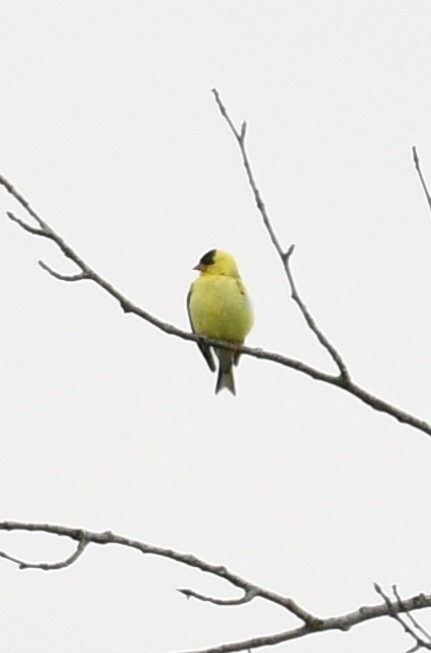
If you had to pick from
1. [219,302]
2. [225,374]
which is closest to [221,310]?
[219,302]

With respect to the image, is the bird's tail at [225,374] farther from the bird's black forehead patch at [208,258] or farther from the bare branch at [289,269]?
the bare branch at [289,269]

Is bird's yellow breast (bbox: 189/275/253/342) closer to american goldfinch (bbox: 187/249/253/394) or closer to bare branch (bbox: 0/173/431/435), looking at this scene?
american goldfinch (bbox: 187/249/253/394)

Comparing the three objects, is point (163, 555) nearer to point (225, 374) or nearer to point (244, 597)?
point (244, 597)

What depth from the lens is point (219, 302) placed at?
9406 mm

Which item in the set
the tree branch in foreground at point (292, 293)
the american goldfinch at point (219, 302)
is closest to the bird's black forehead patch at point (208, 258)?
the american goldfinch at point (219, 302)

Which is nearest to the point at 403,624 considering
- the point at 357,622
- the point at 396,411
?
the point at 357,622

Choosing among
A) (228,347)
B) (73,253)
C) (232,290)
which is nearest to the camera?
(73,253)

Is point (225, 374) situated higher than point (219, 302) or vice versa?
point (219, 302)

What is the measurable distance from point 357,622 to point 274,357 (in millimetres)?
796

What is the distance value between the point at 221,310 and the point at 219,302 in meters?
0.07

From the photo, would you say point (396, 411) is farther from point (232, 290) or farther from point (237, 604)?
point (232, 290)

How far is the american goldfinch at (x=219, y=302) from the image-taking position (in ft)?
30.8

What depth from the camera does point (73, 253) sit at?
382cm

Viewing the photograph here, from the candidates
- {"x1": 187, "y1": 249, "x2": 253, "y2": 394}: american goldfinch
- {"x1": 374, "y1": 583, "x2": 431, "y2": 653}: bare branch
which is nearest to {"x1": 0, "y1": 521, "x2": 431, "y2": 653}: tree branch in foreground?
{"x1": 374, "y1": 583, "x2": 431, "y2": 653}: bare branch
